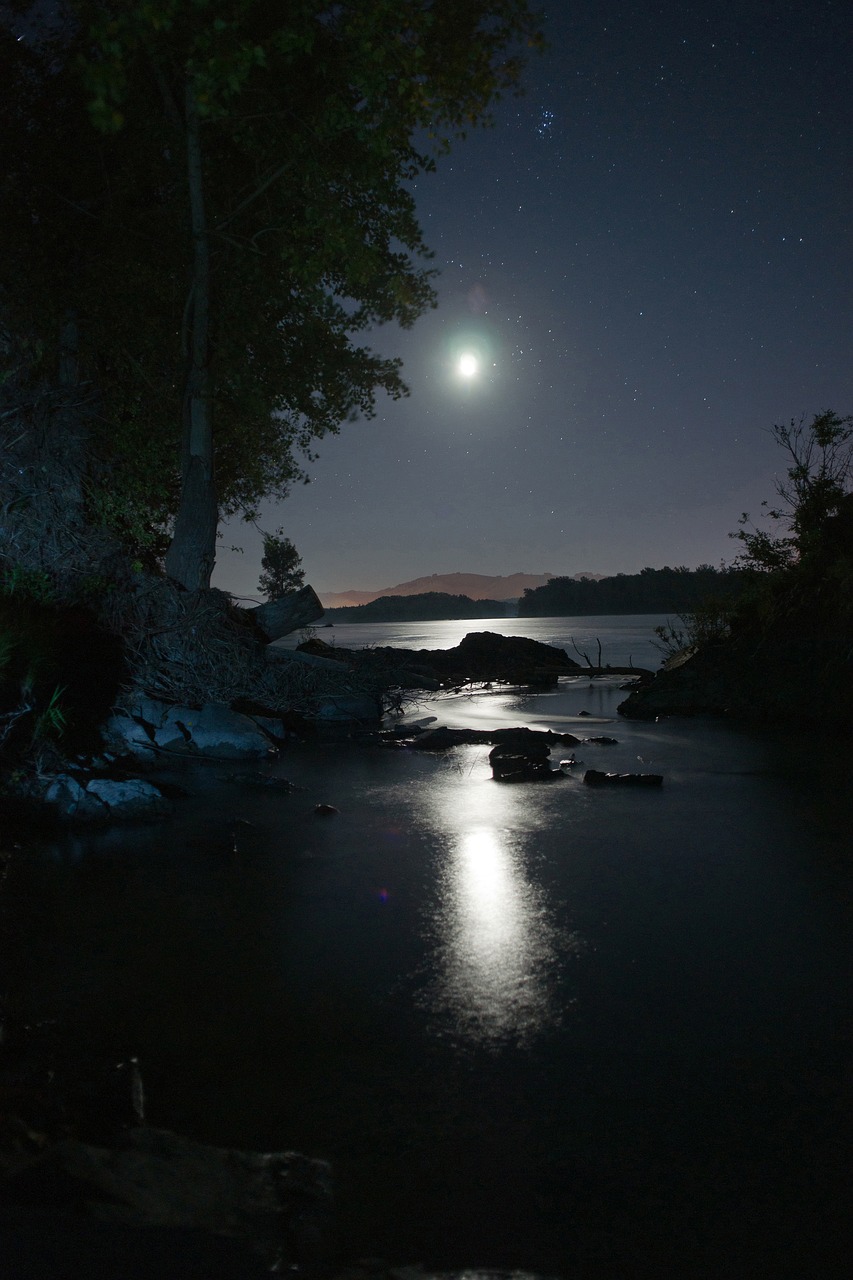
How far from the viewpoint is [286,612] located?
50.9ft

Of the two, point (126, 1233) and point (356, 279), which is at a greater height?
point (356, 279)

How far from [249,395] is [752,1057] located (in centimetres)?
1363

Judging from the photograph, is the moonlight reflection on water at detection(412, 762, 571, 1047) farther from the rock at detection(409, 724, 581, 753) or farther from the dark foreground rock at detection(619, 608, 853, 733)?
the dark foreground rock at detection(619, 608, 853, 733)

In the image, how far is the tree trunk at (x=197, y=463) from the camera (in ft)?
43.5

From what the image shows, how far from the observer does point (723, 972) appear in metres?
3.87

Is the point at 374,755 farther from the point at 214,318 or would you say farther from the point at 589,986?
the point at 214,318

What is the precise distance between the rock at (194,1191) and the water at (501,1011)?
14 cm

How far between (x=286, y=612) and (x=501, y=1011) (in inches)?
502

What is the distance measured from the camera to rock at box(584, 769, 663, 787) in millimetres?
8602

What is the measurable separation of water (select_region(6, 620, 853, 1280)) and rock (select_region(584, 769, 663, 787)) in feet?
4.51

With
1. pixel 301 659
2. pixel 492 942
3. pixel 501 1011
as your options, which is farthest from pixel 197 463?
pixel 501 1011

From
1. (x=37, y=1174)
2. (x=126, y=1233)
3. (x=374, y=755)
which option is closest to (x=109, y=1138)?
(x=37, y=1174)

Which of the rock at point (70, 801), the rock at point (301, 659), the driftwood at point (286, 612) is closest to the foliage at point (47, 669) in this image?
the rock at point (70, 801)

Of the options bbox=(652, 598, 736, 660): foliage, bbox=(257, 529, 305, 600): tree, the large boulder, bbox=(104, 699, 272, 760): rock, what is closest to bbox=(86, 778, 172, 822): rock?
the large boulder
